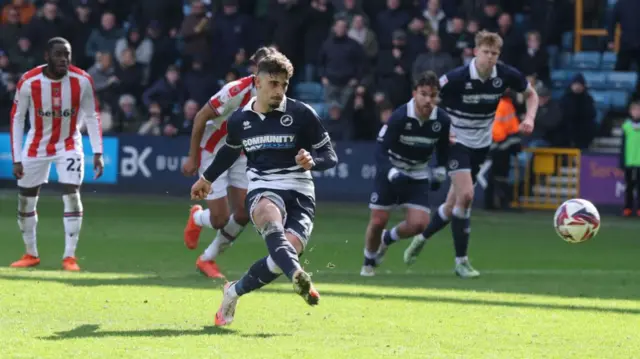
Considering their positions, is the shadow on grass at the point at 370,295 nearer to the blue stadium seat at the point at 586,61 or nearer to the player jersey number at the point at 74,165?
the player jersey number at the point at 74,165

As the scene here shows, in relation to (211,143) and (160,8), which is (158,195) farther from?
(211,143)

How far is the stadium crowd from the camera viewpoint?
2170cm

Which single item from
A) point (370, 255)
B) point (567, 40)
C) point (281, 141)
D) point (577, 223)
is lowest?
point (370, 255)

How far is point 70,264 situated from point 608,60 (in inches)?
519

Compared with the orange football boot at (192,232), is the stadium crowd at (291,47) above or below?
above

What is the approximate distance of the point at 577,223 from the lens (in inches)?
458

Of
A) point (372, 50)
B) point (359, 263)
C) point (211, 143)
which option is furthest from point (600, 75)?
point (211, 143)

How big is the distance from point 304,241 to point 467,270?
4.17 metres

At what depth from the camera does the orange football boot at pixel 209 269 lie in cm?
1226

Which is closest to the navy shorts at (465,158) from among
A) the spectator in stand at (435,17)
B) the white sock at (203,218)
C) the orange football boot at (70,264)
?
the white sock at (203,218)

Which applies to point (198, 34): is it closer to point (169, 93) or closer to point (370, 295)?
point (169, 93)

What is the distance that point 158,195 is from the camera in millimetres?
23219

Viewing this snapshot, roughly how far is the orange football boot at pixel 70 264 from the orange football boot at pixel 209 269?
1130mm

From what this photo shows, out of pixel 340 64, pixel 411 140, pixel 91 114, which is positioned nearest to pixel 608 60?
pixel 340 64
